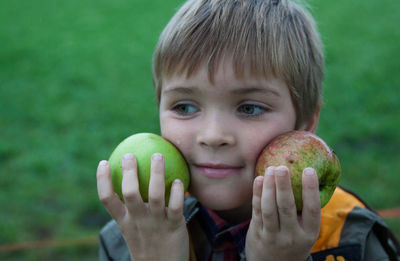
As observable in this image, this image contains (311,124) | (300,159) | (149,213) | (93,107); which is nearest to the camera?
(300,159)

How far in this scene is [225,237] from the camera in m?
2.00

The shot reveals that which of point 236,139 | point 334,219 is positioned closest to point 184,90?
point 236,139

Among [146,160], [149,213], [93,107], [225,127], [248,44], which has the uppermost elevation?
[248,44]

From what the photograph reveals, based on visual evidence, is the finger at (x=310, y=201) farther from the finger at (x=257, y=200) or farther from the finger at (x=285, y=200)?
the finger at (x=257, y=200)

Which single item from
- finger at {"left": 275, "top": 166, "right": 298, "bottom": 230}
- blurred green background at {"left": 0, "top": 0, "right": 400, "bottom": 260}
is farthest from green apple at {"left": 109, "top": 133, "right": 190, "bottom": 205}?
blurred green background at {"left": 0, "top": 0, "right": 400, "bottom": 260}

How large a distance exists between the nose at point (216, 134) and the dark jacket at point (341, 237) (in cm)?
56

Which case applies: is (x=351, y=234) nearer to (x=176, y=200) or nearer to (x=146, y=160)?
(x=176, y=200)

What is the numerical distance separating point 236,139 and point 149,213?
456 millimetres

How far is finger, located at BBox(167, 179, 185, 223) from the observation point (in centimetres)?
163

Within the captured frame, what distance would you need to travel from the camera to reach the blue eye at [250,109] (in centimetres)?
176

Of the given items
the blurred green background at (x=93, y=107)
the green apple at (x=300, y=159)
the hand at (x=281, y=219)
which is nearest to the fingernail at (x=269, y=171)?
the hand at (x=281, y=219)

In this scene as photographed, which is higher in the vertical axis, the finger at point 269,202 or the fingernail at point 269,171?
the fingernail at point 269,171

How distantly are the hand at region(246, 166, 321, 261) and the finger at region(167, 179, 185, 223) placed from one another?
285mm

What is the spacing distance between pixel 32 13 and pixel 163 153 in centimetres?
1024
